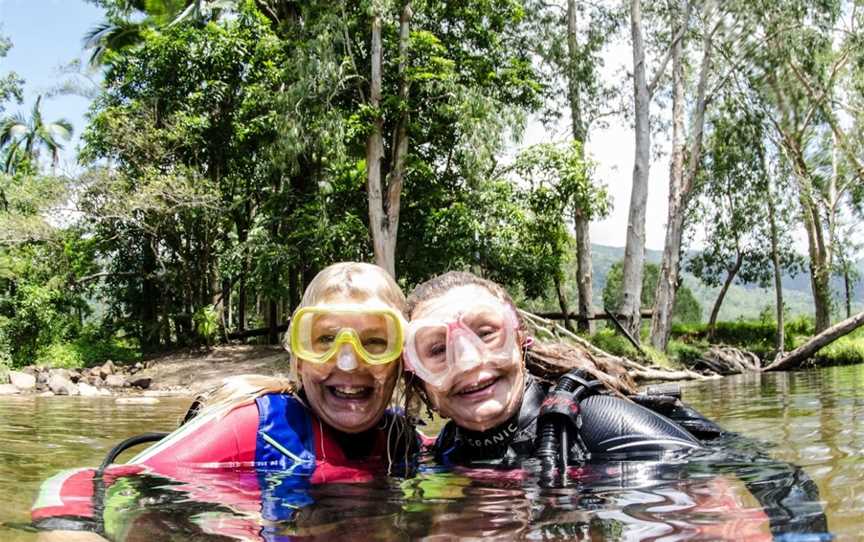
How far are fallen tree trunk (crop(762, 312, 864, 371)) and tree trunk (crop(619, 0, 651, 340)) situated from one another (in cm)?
304

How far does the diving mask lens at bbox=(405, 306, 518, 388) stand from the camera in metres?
2.57

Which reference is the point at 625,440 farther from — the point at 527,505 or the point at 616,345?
the point at 616,345

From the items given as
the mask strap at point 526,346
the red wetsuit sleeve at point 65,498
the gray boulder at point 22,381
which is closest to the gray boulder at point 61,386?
the gray boulder at point 22,381

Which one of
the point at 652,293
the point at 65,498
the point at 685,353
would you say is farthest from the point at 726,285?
the point at 65,498

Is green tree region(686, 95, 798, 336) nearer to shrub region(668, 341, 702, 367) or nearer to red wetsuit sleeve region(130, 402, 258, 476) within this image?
shrub region(668, 341, 702, 367)

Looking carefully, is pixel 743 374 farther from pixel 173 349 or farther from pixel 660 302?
pixel 173 349

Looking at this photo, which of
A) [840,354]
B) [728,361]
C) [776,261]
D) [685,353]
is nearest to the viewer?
[728,361]

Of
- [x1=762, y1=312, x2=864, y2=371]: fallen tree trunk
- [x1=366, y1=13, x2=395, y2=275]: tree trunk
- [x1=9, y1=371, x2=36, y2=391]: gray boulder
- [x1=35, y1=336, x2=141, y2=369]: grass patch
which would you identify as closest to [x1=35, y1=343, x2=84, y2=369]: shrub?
[x1=35, y1=336, x2=141, y2=369]: grass patch

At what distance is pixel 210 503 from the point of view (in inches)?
90.9

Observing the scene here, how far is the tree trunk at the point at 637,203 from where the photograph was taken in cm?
1644

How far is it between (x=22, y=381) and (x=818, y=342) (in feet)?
49.4

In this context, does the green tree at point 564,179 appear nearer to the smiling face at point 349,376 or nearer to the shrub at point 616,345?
the shrub at point 616,345

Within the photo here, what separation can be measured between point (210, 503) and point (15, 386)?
1296 cm

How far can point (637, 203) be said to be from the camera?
1692cm
